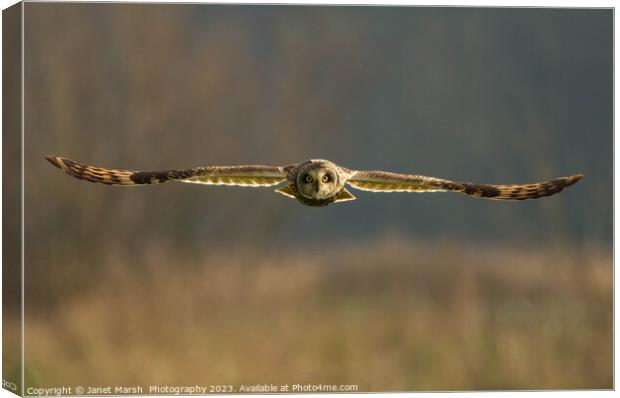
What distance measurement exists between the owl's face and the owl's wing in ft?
0.81

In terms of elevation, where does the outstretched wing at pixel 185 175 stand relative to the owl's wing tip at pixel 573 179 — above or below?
above

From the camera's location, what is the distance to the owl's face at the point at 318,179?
8820 mm

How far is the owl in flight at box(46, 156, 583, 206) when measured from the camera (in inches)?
349

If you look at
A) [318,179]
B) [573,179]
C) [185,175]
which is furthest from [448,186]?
[185,175]

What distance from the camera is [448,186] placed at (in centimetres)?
896

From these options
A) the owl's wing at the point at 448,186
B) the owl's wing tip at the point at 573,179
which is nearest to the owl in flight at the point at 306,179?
the owl's wing at the point at 448,186

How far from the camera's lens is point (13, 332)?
910 cm

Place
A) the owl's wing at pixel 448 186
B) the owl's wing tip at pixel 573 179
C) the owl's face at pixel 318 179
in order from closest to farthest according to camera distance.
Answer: the owl's face at pixel 318 179, the owl's wing at pixel 448 186, the owl's wing tip at pixel 573 179

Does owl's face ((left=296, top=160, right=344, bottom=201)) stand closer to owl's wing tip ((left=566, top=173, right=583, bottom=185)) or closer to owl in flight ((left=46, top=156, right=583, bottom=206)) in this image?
owl in flight ((left=46, top=156, right=583, bottom=206))

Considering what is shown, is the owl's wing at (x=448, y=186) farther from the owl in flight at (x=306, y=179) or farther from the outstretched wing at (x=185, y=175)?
the outstretched wing at (x=185, y=175)

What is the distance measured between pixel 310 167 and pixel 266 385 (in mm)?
2102

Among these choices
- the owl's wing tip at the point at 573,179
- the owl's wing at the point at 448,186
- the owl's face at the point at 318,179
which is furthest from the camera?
the owl's wing tip at the point at 573,179

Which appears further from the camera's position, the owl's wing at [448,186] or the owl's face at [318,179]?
the owl's wing at [448,186]

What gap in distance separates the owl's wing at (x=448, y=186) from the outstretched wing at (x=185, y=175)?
0.74 meters
